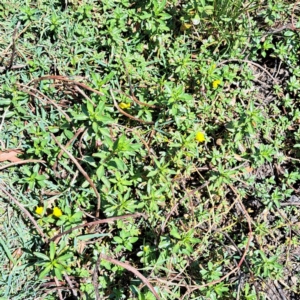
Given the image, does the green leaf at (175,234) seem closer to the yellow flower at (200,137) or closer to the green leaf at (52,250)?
the yellow flower at (200,137)

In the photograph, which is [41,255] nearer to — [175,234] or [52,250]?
[52,250]

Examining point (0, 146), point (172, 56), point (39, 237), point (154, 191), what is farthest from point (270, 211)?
point (0, 146)

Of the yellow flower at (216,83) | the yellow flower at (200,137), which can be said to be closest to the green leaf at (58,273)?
the yellow flower at (200,137)

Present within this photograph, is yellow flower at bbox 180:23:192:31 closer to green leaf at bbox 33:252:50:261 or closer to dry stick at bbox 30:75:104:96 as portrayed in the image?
dry stick at bbox 30:75:104:96

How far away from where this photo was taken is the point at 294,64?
134 inches

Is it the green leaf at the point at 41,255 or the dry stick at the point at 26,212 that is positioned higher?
the dry stick at the point at 26,212

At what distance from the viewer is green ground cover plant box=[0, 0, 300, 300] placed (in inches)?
117

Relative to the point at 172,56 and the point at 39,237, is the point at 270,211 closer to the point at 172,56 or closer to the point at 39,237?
the point at 172,56

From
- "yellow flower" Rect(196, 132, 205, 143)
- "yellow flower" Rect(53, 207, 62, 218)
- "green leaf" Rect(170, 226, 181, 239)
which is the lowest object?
"yellow flower" Rect(53, 207, 62, 218)

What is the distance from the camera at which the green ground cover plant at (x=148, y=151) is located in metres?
2.98

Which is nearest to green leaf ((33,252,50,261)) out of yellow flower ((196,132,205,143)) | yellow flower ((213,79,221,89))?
yellow flower ((196,132,205,143))

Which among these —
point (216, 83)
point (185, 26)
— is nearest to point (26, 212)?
point (216, 83)

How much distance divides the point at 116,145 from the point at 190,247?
0.85 m

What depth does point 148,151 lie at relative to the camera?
3096 mm
